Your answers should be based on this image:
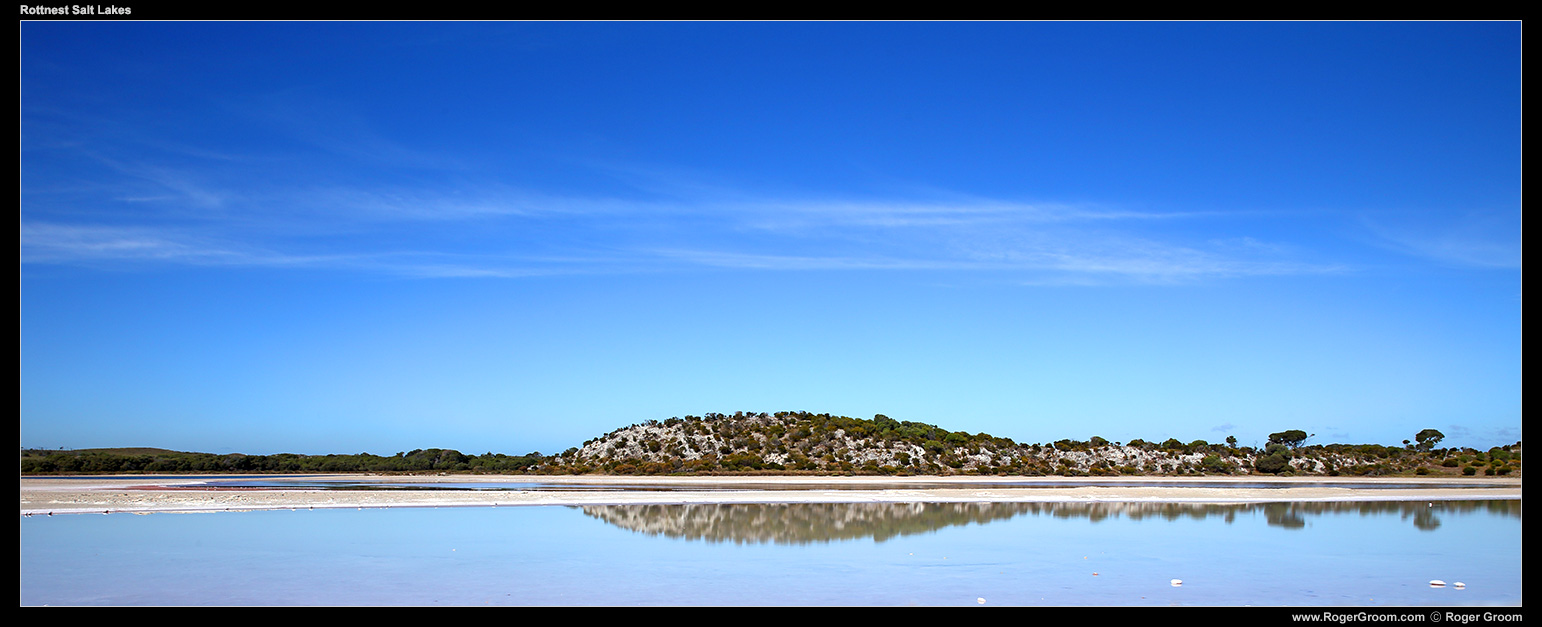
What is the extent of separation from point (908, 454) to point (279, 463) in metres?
44.0

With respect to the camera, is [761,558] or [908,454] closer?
[761,558]

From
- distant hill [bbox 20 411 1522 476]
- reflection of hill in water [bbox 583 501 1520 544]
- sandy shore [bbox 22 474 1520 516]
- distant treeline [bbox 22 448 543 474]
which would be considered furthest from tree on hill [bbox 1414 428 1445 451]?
distant treeline [bbox 22 448 543 474]

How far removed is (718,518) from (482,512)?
6809 mm

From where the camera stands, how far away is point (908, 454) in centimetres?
6919

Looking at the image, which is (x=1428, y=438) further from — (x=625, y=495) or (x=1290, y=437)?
(x=625, y=495)

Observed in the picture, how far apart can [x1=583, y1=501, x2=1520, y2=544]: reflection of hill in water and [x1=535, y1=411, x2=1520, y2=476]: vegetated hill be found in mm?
32555

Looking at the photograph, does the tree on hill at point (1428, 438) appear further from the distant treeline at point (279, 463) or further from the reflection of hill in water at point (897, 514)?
the distant treeline at point (279, 463)

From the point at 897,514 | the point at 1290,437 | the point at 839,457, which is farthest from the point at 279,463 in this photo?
the point at 1290,437

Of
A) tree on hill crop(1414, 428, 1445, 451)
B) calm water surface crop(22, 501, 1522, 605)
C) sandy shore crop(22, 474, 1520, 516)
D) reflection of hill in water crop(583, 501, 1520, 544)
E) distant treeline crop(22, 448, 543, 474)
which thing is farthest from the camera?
tree on hill crop(1414, 428, 1445, 451)

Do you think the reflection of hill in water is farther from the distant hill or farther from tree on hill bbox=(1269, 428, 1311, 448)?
tree on hill bbox=(1269, 428, 1311, 448)

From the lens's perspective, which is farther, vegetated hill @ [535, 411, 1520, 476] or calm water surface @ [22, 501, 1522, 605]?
vegetated hill @ [535, 411, 1520, 476]

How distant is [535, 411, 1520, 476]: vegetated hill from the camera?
217ft
